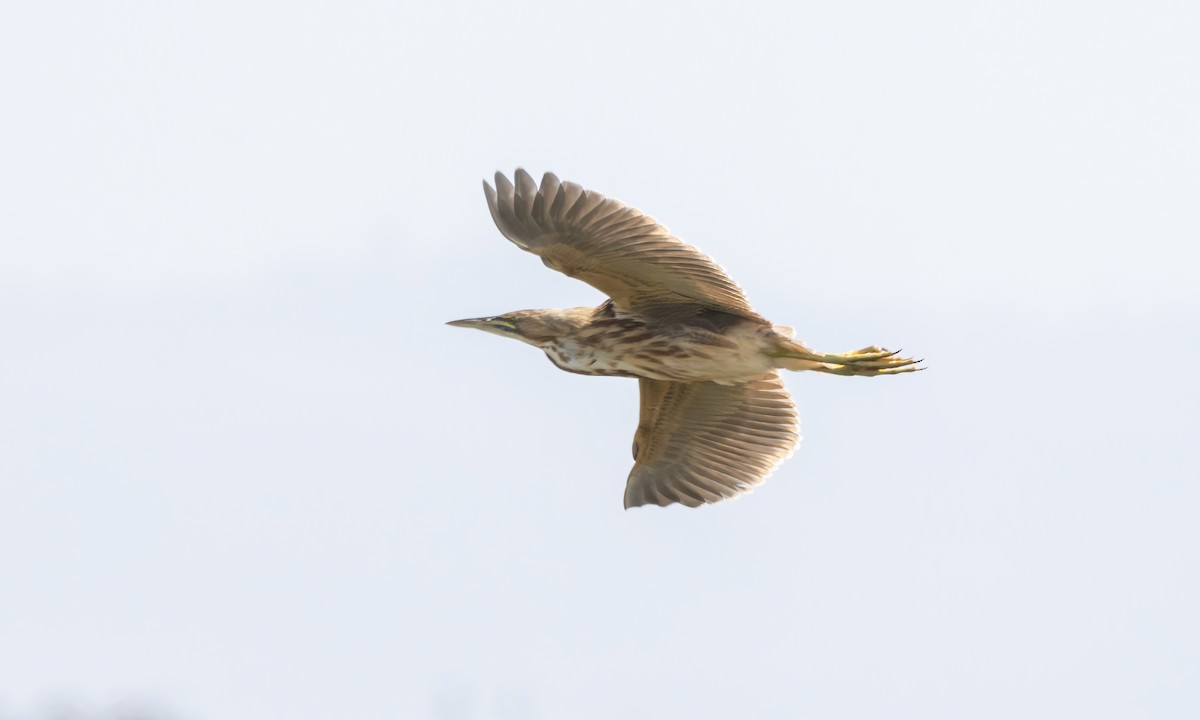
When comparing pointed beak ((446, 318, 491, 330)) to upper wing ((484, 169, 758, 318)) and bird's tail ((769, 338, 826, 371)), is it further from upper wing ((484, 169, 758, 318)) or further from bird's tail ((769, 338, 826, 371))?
bird's tail ((769, 338, 826, 371))

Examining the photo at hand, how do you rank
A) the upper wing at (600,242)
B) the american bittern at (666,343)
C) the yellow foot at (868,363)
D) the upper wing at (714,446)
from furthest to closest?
the upper wing at (714,446), the yellow foot at (868,363), the american bittern at (666,343), the upper wing at (600,242)

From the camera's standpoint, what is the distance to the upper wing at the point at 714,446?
10812 mm

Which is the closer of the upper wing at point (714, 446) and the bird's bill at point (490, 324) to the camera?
the bird's bill at point (490, 324)

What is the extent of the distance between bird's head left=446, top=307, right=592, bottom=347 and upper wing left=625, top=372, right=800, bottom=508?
93 centimetres

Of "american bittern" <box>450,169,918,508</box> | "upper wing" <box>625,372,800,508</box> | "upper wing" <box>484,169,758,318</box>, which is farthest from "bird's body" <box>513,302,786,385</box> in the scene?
"upper wing" <box>625,372,800,508</box>

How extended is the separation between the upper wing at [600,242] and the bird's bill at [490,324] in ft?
2.56

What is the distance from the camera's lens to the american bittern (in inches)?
358

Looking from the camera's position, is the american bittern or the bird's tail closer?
the american bittern

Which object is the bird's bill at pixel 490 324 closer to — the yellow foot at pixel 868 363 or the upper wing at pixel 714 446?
the upper wing at pixel 714 446

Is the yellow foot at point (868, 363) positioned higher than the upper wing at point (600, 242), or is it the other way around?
the upper wing at point (600, 242)

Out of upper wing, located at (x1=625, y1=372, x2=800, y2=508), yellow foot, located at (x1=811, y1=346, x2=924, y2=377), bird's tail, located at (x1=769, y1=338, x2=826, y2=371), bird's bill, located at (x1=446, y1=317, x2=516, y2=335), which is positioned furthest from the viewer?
upper wing, located at (x1=625, y1=372, x2=800, y2=508)

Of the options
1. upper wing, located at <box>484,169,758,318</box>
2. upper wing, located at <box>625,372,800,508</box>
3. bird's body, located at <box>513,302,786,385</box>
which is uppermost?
upper wing, located at <box>484,169,758,318</box>

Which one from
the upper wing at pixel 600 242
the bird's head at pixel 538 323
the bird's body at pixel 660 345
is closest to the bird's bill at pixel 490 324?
the bird's head at pixel 538 323

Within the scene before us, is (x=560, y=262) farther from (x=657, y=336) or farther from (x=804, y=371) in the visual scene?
(x=804, y=371)
